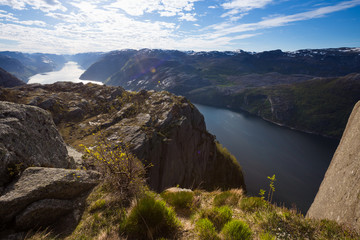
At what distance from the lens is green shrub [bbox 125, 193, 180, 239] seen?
19.5 feet

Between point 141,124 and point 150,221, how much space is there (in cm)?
2249

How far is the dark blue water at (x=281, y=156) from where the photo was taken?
76250 mm

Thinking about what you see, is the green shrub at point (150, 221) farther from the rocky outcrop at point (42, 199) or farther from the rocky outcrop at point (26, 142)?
the rocky outcrop at point (26, 142)

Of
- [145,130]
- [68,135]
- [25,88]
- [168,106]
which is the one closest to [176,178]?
[145,130]

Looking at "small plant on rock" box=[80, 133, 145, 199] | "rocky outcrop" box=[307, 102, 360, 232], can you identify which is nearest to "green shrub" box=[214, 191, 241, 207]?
"small plant on rock" box=[80, 133, 145, 199]

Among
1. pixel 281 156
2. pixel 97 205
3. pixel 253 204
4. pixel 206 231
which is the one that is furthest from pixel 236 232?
pixel 281 156

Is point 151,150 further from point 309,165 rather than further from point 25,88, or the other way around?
point 309,165

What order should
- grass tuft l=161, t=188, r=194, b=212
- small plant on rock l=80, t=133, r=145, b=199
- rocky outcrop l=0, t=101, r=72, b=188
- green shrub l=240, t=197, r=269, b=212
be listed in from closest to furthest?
rocky outcrop l=0, t=101, r=72, b=188
small plant on rock l=80, t=133, r=145, b=199
green shrub l=240, t=197, r=269, b=212
grass tuft l=161, t=188, r=194, b=212

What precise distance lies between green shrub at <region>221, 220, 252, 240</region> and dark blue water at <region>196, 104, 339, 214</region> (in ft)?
189

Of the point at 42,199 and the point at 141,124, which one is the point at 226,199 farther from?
the point at 141,124

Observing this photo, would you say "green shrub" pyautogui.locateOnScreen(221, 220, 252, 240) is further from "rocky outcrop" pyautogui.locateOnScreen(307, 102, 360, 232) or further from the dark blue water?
the dark blue water

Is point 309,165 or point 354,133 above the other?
point 354,133

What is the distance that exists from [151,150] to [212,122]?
463ft

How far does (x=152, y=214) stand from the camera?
Result: 20.6ft
